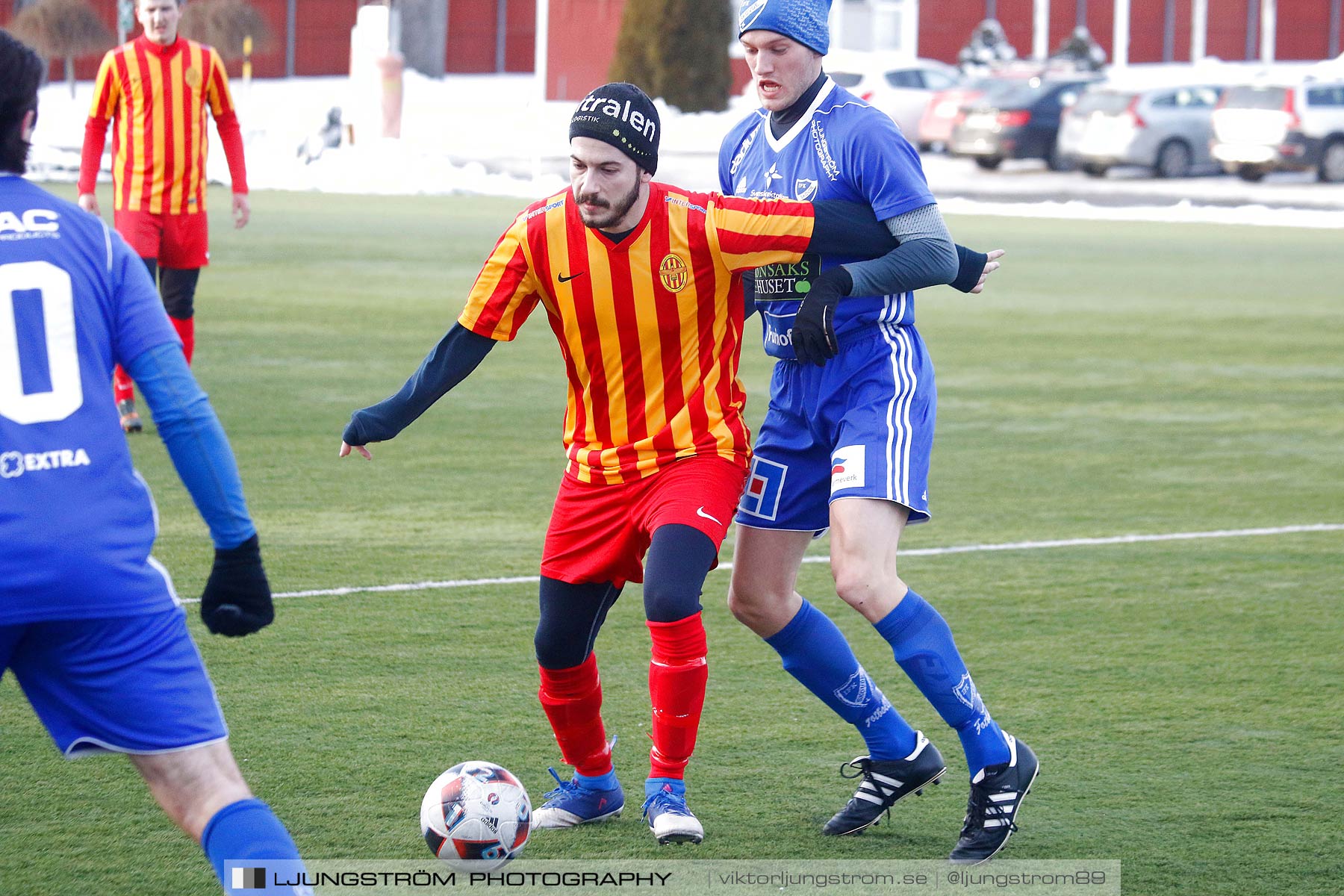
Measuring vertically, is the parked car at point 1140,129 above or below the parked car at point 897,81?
below

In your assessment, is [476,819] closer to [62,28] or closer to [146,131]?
[146,131]

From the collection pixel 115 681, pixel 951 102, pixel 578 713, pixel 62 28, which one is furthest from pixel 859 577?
pixel 62 28

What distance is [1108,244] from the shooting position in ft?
74.6

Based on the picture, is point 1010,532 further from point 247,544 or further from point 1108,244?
point 1108,244

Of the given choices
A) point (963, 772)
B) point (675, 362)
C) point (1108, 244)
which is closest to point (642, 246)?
point (675, 362)

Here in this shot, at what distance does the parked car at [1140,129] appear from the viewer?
3181 centimetres

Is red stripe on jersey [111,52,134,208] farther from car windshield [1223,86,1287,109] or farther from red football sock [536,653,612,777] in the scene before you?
car windshield [1223,86,1287,109]

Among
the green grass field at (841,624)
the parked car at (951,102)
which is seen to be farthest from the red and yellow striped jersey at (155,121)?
the parked car at (951,102)

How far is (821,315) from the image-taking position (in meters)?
4.35

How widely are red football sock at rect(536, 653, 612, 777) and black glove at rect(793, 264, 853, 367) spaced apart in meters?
0.95

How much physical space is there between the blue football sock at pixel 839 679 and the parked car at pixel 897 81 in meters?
33.5

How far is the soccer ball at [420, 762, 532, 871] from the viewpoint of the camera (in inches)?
167

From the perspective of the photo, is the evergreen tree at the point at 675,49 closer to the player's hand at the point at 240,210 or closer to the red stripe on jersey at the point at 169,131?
the player's hand at the point at 240,210

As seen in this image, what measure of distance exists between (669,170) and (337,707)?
27.5 m
